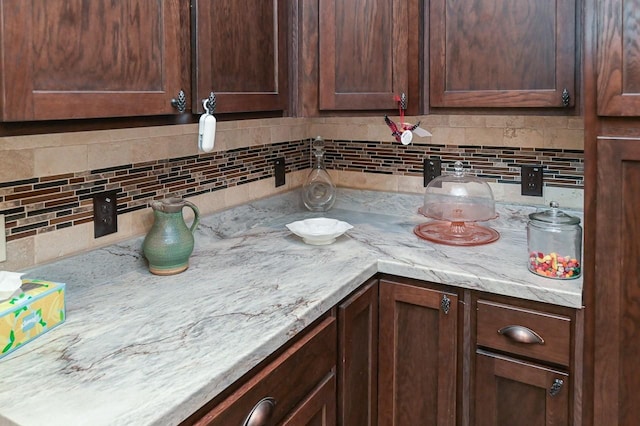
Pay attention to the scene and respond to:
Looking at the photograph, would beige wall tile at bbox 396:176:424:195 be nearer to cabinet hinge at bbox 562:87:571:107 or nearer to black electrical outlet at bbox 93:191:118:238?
cabinet hinge at bbox 562:87:571:107

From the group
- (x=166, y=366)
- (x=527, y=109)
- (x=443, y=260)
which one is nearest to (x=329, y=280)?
(x=443, y=260)

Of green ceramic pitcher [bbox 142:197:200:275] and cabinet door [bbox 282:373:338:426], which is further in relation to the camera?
green ceramic pitcher [bbox 142:197:200:275]

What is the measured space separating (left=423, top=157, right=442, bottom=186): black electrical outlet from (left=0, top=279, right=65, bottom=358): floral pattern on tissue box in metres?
1.42

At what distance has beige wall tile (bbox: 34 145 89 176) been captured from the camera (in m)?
1.27

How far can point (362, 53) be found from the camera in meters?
1.72

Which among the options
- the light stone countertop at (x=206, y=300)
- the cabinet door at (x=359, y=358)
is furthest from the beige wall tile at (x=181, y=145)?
the cabinet door at (x=359, y=358)

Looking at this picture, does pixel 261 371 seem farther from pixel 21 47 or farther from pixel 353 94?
pixel 353 94

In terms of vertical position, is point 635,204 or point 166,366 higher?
point 635,204

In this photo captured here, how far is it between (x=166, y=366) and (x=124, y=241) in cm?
63

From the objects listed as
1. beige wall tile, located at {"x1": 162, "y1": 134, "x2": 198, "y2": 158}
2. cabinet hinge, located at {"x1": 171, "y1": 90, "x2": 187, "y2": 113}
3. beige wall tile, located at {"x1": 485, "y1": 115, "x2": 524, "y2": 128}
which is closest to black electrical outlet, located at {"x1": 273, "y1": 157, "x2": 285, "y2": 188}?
beige wall tile, located at {"x1": 162, "y1": 134, "x2": 198, "y2": 158}

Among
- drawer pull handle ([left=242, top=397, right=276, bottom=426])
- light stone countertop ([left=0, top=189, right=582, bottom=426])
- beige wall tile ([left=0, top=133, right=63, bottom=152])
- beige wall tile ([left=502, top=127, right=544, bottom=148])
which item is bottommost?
drawer pull handle ([left=242, top=397, right=276, bottom=426])

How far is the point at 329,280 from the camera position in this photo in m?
1.43

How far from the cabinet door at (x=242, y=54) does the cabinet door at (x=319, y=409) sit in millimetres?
742

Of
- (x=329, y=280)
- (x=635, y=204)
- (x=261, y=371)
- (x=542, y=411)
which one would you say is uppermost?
(x=635, y=204)
